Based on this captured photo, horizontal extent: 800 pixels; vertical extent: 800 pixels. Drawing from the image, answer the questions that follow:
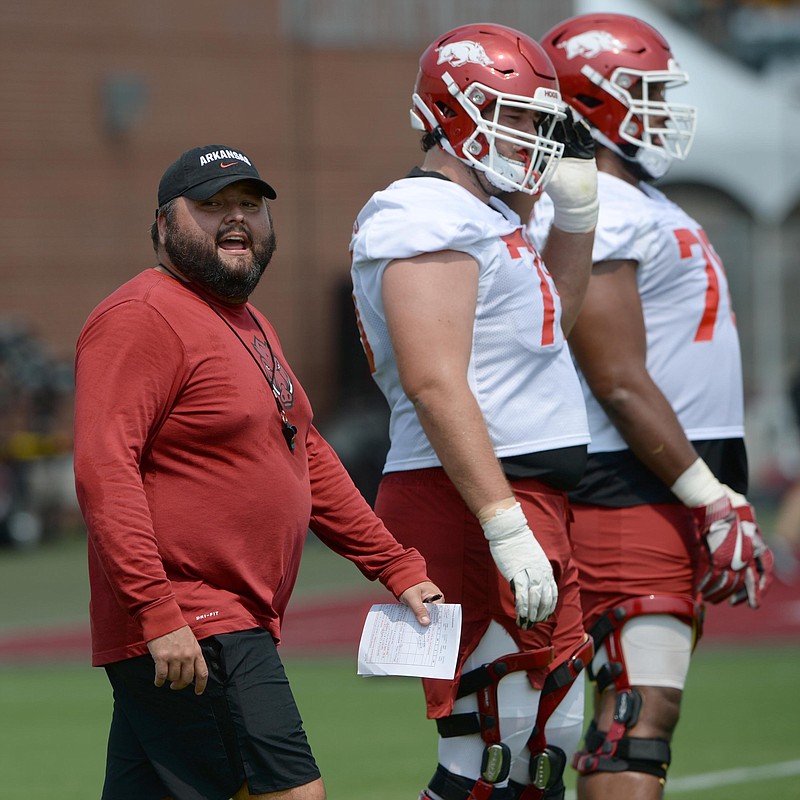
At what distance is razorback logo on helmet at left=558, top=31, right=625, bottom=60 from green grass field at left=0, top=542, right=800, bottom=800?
10.2ft

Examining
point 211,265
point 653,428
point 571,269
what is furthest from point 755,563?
point 211,265

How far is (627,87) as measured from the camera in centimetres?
505

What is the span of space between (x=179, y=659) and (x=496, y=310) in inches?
53.0

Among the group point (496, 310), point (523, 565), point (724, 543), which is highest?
point (496, 310)

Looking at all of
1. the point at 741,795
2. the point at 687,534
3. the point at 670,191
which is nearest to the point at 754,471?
the point at 670,191

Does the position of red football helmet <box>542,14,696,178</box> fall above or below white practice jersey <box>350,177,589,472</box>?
above

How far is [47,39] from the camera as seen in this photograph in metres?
21.2

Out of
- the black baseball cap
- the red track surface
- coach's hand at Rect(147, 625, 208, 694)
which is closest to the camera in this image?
coach's hand at Rect(147, 625, 208, 694)

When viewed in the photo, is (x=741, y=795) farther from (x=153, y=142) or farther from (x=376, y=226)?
(x=153, y=142)

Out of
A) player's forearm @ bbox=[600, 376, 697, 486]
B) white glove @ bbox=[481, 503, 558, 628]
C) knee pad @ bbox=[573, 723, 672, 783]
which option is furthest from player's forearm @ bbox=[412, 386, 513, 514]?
knee pad @ bbox=[573, 723, 672, 783]

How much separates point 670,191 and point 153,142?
7515mm

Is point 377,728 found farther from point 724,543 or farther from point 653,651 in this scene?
point 724,543

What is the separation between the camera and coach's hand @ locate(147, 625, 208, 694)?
140 inches

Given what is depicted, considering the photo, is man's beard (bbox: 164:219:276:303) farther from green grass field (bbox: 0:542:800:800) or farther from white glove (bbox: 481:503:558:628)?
green grass field (bbox: 0:542:800:800)
